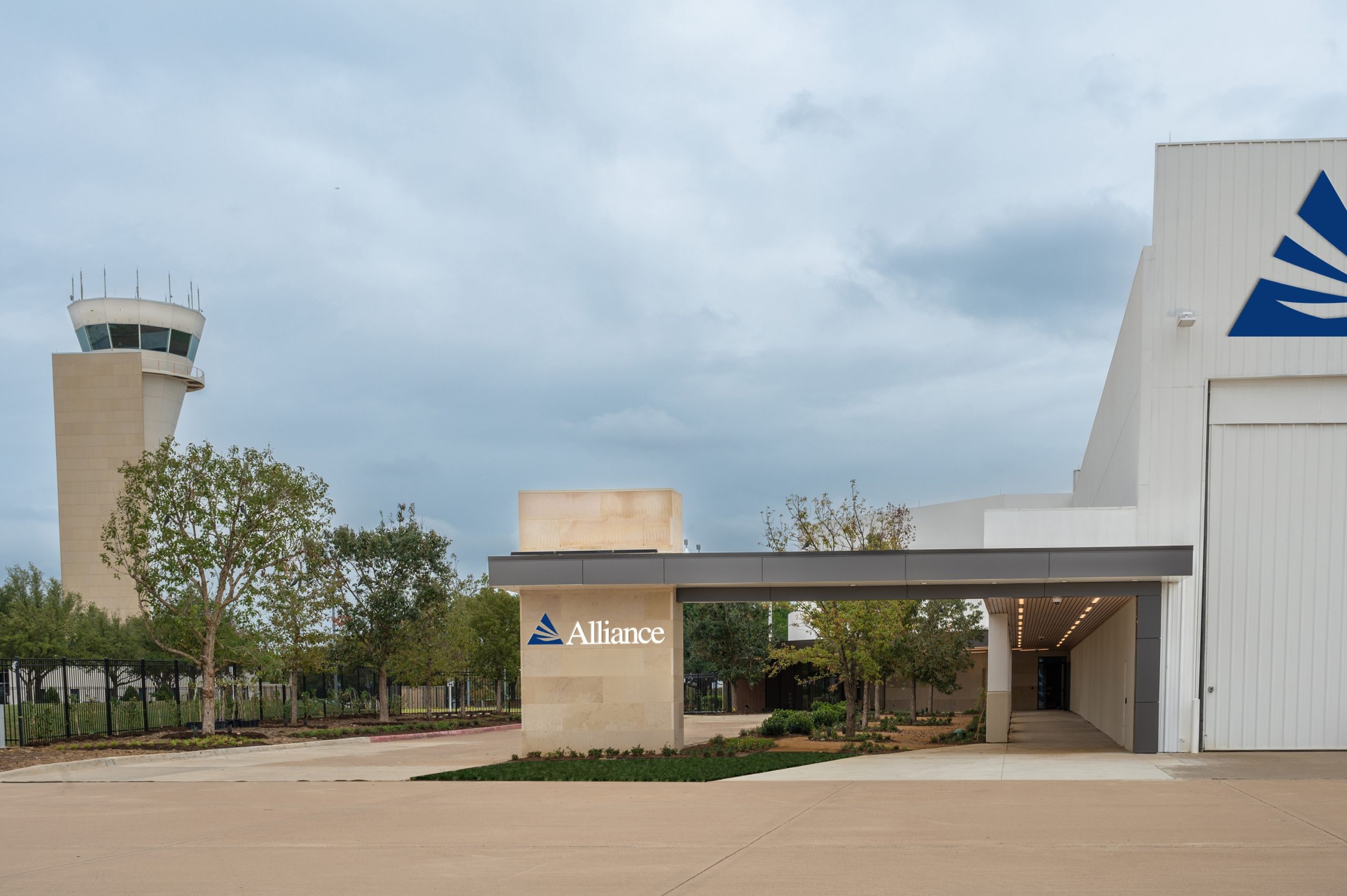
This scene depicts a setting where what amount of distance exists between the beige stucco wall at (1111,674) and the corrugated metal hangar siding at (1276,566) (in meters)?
1.87

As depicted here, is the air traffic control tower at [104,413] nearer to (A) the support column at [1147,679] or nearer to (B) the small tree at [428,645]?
(B) the small tree at [428,645]

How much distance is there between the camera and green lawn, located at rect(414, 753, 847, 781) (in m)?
19.5

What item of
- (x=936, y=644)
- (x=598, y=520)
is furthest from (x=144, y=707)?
(x=936, y=644)

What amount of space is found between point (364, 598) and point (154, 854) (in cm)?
2935

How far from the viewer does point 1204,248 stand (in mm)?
23281

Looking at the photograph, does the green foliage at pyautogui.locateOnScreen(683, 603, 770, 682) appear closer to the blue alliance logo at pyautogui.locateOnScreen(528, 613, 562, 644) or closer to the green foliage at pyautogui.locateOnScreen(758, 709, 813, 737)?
the green foliage at pyautogui.locateOnScreen(758, 709, 813, 737)

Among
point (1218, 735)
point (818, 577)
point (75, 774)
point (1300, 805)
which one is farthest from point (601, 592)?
point (1300, 805)

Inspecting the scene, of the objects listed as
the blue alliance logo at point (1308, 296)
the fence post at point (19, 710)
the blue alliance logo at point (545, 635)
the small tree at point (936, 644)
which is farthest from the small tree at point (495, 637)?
the blue alliance logo at point (1308, 296)

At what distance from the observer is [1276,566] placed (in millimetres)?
23188

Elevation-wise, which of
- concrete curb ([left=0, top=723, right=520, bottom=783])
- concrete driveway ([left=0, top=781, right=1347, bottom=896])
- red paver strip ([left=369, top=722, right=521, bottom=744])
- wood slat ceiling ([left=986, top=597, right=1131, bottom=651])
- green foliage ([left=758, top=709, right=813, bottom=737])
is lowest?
concrete driveway ([left=0, top=781, right=1347, bottom=896])

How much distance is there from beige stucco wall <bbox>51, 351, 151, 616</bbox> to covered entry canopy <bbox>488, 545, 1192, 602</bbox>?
6233cm

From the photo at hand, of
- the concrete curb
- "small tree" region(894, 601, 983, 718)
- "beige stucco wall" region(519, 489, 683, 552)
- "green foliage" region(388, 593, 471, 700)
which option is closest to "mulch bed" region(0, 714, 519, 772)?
the concrete curb

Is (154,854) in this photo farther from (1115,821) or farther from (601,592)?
(601,592)

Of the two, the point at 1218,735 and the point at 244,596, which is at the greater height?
the point at 244,596
